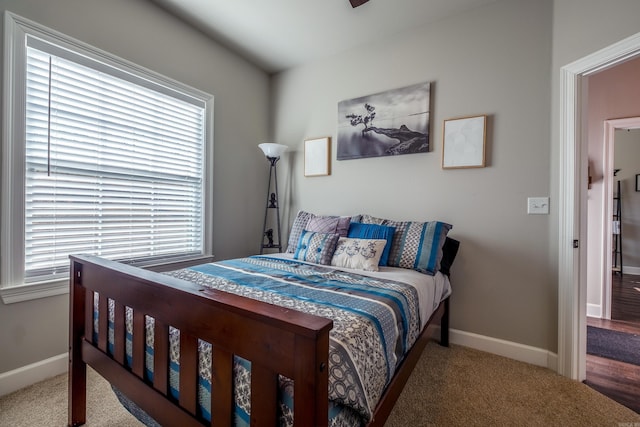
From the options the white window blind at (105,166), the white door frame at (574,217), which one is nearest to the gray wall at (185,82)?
the white window blind at (105,166)

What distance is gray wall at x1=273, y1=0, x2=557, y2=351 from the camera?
1.95 meters

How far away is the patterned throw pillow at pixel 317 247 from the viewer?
203cm

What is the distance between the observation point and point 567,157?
175 centimetres

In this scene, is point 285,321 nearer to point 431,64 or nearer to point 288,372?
point 288,372

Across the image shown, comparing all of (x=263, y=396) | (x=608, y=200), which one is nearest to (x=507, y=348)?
(x=608, y=200)

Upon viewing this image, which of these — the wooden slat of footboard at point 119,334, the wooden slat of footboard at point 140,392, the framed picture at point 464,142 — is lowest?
the wooden slat of footboard at point 140,392

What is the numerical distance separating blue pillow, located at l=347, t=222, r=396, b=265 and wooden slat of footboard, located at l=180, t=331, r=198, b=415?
4.65ft

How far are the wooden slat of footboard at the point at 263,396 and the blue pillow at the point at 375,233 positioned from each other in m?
1.43

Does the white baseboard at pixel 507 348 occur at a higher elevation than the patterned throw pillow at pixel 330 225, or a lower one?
lower

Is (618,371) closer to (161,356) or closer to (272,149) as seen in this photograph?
(161,356)

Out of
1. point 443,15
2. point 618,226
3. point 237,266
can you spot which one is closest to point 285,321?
point 237,266

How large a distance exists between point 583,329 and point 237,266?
2.30 metres

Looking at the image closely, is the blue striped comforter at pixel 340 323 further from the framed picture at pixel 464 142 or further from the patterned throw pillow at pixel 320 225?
the framed picture at pixel 464 142

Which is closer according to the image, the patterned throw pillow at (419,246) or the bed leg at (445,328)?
the patterned throw pillow at (419,246)
